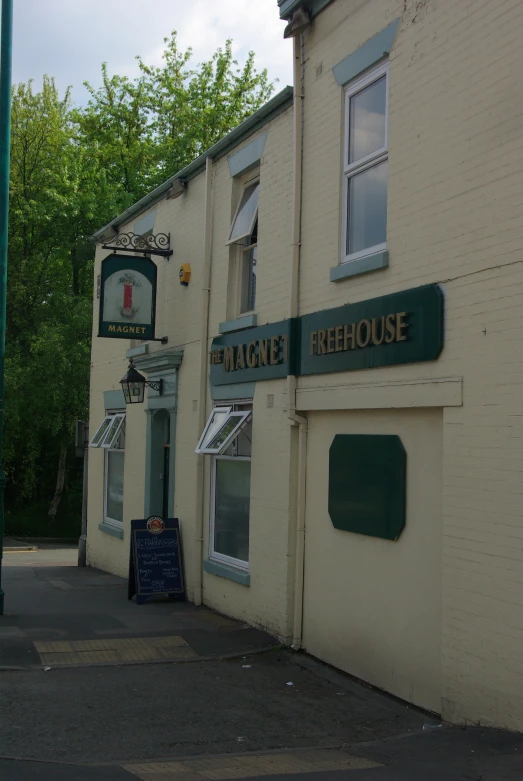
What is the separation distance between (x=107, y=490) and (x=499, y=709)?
11875mm

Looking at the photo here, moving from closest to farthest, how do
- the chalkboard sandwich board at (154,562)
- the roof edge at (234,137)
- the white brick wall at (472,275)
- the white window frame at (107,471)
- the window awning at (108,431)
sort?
the white brick wall at (472,275), the roof edge at (234,137), the chalkboard sandwich board at (154,562), the window awning at (108,431), the white window frame at (107,471)

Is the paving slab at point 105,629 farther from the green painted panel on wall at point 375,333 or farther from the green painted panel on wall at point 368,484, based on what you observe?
the green painted panel on wall at point 375,333

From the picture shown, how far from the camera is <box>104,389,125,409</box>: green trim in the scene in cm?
1623

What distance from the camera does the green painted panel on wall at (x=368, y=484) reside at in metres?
7.85

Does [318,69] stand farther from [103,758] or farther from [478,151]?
[103,758]

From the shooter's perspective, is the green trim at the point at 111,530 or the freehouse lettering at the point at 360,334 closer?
the freehouse lettering at the point at 360,334

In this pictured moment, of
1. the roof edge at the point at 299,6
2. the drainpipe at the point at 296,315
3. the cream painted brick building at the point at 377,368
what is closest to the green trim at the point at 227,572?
the cream painted brick building at the point at 377,368

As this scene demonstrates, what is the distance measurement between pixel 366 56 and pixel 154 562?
24.3 feet

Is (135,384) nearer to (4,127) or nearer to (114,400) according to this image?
(114,400)

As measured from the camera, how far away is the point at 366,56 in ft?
28.1

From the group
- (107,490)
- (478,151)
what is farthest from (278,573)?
(107,490)

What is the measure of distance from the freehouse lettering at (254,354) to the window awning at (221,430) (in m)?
0.59

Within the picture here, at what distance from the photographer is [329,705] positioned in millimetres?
7594

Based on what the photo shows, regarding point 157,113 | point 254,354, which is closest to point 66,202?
point 157,113
